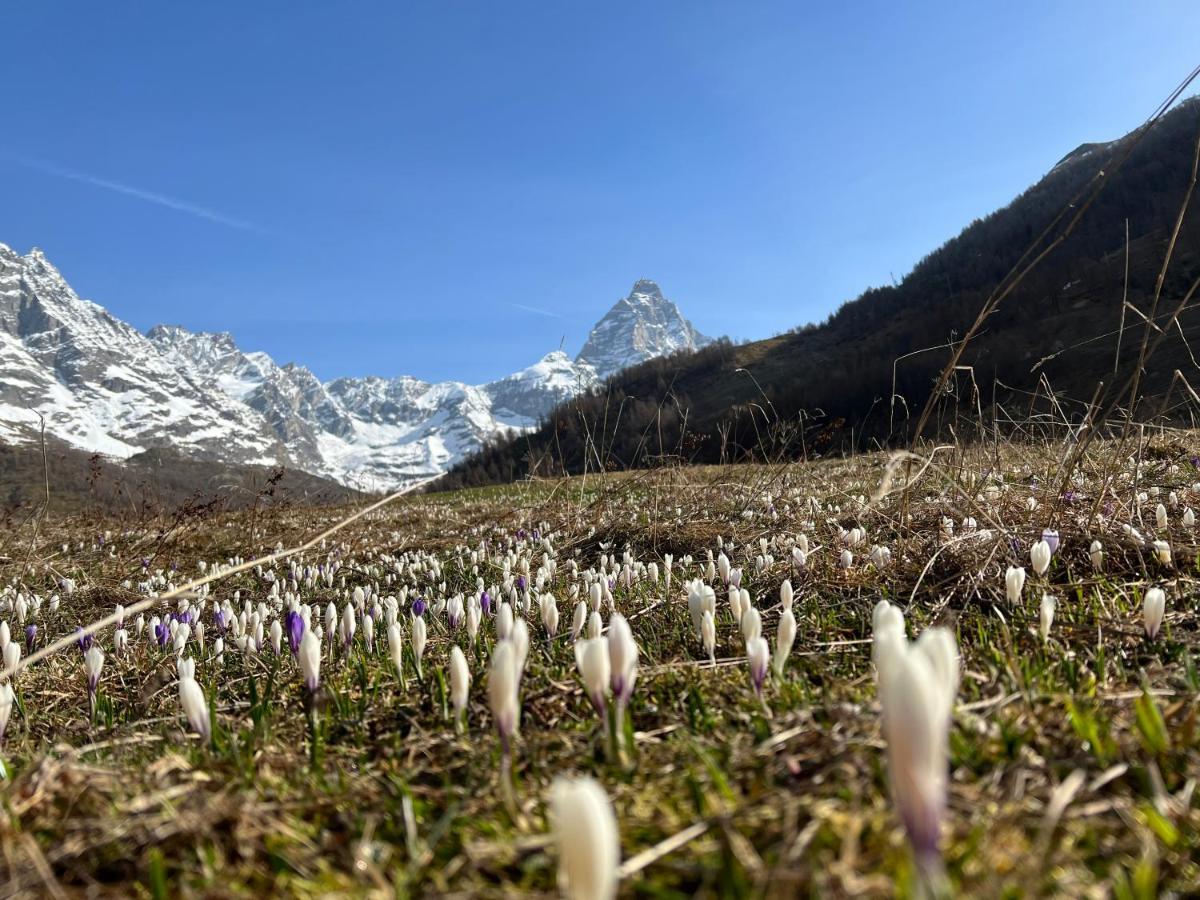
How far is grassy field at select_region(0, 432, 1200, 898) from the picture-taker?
1.02 meters

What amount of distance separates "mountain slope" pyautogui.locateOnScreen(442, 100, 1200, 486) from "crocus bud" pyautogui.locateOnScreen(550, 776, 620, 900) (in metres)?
→ 21.4

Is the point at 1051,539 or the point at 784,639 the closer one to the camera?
the point at 784,639

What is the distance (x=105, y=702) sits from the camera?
298cm

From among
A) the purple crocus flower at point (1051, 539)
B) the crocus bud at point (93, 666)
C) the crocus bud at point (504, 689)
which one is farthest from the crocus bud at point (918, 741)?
the crocus bud at point (93, 666)

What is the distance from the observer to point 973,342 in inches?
1875

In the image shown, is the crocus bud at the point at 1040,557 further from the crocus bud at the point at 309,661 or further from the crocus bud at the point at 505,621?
the crocus bud at the point at 309,661

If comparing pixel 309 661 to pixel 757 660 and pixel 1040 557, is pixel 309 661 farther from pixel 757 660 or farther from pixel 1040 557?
pixel 1040 557

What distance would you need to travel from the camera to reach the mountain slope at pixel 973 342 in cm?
3778

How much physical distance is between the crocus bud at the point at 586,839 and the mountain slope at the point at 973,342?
21413 mm

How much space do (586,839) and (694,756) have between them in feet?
2.69

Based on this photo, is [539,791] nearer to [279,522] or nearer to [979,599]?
[979,599]

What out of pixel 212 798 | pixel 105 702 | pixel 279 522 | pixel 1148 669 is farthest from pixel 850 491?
pixel 279 522

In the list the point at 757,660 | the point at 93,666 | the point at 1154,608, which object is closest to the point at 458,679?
the point at 757,660

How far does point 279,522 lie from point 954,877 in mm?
13331
